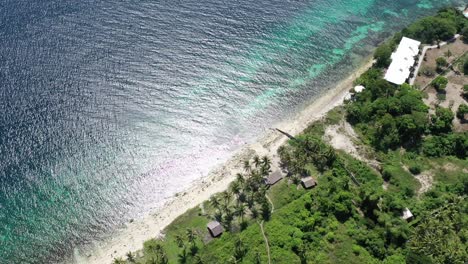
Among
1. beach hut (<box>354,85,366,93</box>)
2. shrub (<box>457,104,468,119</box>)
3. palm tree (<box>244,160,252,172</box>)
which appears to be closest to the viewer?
palm tree (<box>244,160,252,172</box>)

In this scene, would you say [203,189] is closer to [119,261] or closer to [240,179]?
[240,179]

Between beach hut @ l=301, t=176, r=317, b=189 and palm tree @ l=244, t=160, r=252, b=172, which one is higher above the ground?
palm tree @ l=244, t=160, r=252, b=172

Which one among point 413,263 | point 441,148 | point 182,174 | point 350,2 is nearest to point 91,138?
point 182,174

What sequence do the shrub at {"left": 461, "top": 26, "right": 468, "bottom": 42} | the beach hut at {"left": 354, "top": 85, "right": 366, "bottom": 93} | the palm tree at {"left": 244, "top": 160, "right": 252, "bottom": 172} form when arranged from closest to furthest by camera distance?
A: the palm tree at {"left": 244, "top": 160, "right": 252, "bottom": 172}
the beach hut at {"left": 354, "top": 85, "right": 366, "bottom": 93}
the shrub at {"left": 461, "top": 26, "right": 468, "bottom": 42}

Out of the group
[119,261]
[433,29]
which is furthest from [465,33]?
[119,261]

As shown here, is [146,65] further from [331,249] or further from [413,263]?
[413,263]

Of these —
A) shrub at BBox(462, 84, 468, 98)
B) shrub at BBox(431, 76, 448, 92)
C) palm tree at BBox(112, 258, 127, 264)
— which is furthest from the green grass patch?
shrub at BBox(462, 84, 468, 98)

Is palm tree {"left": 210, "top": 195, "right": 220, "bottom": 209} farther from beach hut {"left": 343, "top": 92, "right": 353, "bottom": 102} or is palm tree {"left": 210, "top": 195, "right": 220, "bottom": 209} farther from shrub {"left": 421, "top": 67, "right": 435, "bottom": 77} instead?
shrub {"left": 421, "top": 67, "right": 435, "bottom": 77}
